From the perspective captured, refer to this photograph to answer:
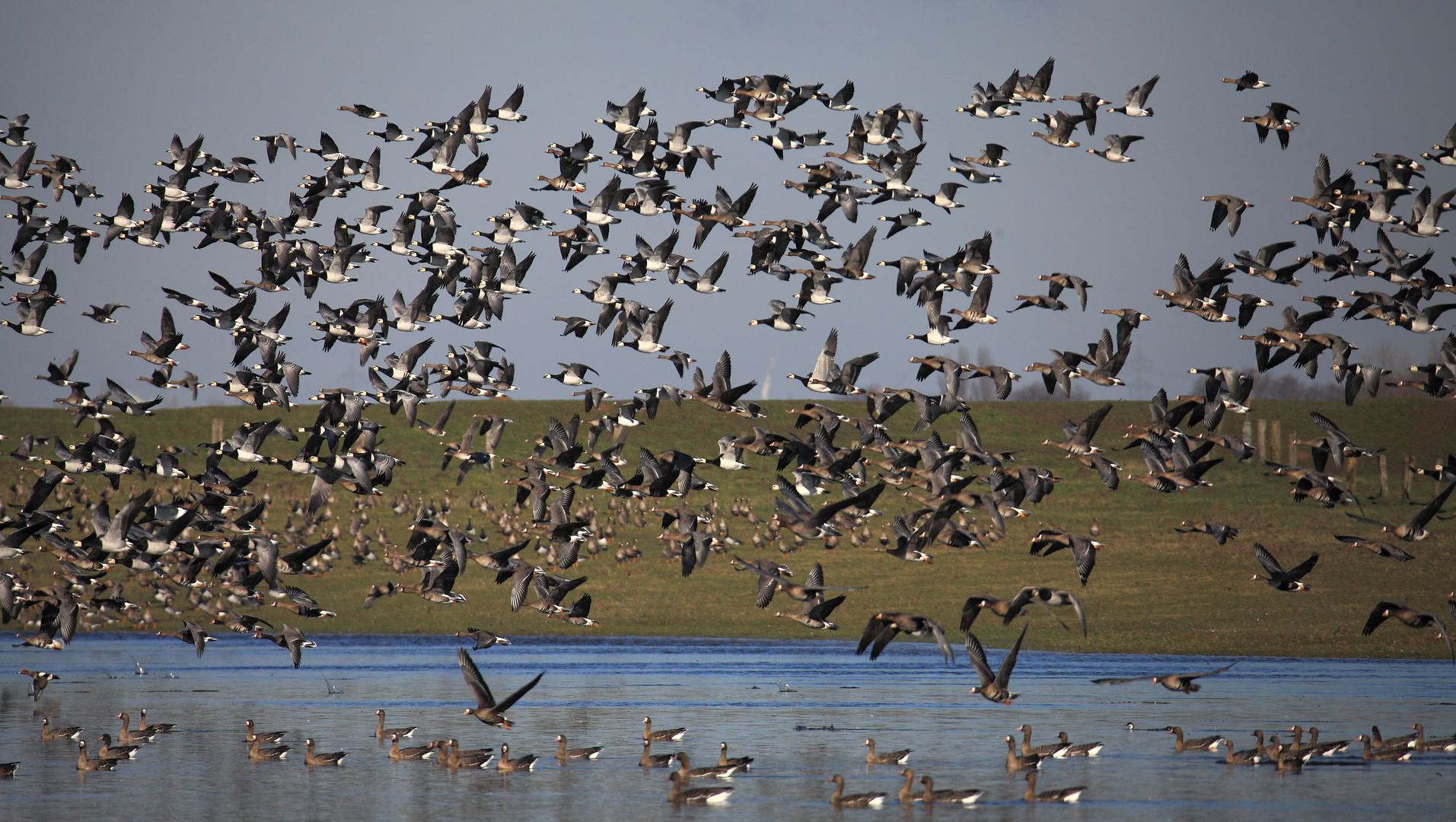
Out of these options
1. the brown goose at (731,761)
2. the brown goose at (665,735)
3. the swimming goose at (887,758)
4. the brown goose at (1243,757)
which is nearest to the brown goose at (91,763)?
the brown goose at (665,735)

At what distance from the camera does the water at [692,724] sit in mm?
24531

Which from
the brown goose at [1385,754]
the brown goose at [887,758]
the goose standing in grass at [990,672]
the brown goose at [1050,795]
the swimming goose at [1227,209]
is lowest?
the brown goose at [1050,795]

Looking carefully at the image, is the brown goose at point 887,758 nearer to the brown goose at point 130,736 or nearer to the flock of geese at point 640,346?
the flock of geese at point 640,346

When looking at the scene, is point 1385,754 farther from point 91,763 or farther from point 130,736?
point 130,736

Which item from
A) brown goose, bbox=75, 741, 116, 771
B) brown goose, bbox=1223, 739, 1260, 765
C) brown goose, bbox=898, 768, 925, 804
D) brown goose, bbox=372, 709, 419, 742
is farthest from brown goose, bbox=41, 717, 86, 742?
brown goose, bbox=1223, 739, 1260, 765

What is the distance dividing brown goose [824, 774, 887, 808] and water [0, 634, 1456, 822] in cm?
23

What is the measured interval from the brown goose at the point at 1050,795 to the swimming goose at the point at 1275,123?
15130mm

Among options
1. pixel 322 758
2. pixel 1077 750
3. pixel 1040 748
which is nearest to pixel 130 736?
pixel 322 758

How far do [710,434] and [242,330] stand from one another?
212 feet

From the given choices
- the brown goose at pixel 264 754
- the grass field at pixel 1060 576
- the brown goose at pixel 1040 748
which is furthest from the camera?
the grass field at pixel 1060 576

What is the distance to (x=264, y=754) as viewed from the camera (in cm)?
2869

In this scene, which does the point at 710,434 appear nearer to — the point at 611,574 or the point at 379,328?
the point at 611,574

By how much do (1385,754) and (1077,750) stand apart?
6402 millimetres

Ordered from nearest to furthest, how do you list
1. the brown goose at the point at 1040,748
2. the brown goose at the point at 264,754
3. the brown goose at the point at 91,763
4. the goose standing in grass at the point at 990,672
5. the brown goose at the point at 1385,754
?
the goose standing in grass at the point at 990,672 → the brown goose at the point at 1040,748 → the brown goose at the point at 1385,754 → the brown goose at the point at 91,763 → the brown goose at the point at 264,754
